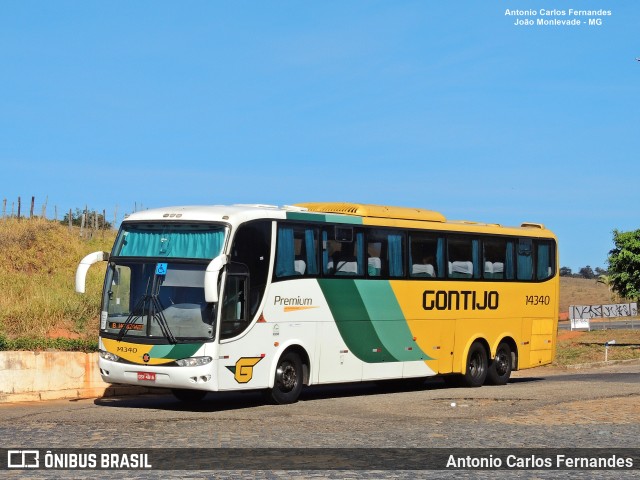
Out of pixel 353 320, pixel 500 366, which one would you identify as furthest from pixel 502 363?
pixel 353 320

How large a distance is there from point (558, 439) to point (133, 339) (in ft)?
25.0

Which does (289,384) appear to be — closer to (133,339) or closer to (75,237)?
(133,339)

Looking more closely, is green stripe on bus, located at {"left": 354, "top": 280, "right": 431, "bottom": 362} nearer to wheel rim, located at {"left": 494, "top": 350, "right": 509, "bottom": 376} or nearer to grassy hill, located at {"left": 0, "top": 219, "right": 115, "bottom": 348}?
wheel rim, located at {"left": 494, "top": 350, "right": 509, "bottom": 376}

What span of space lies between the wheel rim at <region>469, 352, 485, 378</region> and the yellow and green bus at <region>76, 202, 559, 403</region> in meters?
0.04

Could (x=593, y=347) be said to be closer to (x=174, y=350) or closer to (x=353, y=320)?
(x=353, y=320)

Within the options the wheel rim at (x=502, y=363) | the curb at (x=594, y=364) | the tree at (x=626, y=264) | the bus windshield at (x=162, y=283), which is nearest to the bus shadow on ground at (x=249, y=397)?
the wheel rim at (x=502, y=363)

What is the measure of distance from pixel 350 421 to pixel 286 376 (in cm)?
361

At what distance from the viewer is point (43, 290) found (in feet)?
96.5

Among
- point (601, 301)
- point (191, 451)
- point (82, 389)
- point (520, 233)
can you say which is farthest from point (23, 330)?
point (601, 301)

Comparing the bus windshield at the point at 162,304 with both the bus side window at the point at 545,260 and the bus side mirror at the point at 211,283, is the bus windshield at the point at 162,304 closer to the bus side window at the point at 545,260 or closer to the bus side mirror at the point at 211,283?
the bus side mirror at the point at 211,283

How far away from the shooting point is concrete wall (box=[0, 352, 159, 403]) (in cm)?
2081

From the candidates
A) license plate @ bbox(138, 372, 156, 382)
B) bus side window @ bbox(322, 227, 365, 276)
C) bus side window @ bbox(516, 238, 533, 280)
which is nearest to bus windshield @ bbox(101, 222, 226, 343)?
license plate @ bbox(138, 372, 156, 382)

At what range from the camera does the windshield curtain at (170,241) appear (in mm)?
19141

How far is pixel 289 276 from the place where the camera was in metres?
20.5
